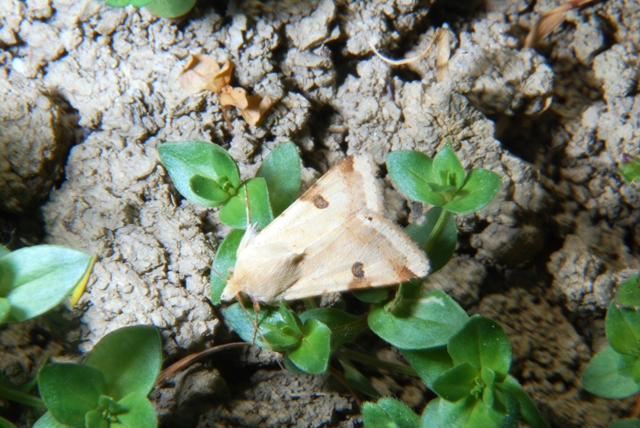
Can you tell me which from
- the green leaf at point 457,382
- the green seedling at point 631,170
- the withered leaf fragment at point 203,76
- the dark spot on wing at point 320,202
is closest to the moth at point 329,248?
the dark spot on wing at point 320,202

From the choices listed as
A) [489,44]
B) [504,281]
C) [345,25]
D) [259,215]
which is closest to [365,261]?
[259,215]

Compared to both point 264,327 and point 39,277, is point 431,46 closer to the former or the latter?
point 264,327

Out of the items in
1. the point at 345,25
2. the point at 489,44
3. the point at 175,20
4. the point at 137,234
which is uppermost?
the point at 175,20

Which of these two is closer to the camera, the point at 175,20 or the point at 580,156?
the point at 175,20

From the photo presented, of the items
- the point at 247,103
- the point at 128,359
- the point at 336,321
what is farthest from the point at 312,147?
the point at 128,359

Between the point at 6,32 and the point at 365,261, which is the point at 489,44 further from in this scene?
the point at 6,32

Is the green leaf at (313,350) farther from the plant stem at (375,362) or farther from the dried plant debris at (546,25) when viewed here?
the dried plant debris at (546,25)
